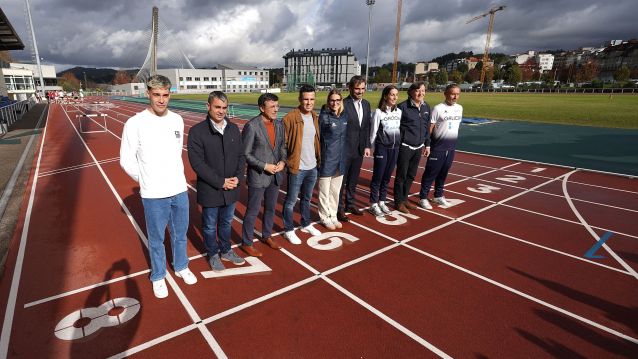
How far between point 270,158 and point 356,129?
1.68m

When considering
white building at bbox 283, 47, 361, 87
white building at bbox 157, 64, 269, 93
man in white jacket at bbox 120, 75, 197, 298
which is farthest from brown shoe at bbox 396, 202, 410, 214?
white building at bbox 283, 47, 361, 87

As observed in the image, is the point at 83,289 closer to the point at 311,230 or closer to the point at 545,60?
the point at 311,230

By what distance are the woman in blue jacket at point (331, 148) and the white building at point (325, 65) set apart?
14886cm

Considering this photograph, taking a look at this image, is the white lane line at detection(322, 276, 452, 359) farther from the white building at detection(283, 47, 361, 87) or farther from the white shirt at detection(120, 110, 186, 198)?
the white building at detection(283, 47, 361, 87)

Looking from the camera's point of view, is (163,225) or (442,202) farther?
(442,202)

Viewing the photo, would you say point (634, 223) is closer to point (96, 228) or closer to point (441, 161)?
point (441, 161)

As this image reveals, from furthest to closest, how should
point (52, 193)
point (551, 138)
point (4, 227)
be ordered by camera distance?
point (551, 138) → point (52, 193) → point (4, 227)

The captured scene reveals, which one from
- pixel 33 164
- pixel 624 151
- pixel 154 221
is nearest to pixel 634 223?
pixel 154 221

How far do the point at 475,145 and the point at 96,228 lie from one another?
13.3 m

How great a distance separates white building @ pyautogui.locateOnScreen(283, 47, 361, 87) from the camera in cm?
14938

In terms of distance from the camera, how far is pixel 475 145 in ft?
44.5

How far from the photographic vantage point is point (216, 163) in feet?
11.8

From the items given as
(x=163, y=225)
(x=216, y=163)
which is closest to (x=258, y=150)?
(x=216, y=163)

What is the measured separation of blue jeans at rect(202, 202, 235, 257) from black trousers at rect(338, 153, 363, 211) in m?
2.12
